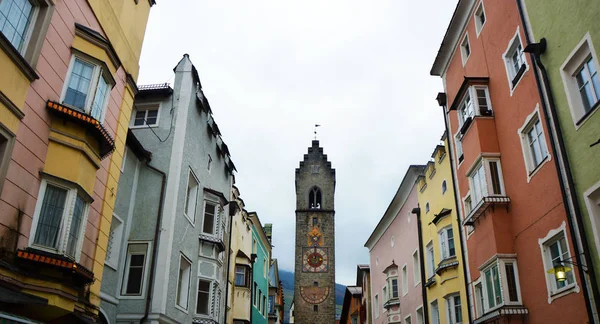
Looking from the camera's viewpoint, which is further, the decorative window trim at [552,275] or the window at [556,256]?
the window at [556,256]

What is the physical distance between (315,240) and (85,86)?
56655 millimetres

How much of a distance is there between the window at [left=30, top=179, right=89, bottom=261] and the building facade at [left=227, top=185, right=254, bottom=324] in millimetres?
16762

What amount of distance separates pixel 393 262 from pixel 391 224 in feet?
11.4

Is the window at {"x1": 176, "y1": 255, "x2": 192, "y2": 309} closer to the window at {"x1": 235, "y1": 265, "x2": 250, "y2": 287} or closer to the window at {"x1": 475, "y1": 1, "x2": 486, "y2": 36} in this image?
the window at {"x1": 235, "y1": 265, "x2": 250, "y2": 287}

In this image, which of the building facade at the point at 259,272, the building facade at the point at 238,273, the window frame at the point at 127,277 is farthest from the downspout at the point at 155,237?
→ the building facade at the point at 259,272

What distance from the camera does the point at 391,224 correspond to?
36531 millimetres

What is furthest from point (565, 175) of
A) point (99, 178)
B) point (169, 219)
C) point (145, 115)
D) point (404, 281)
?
point (404, 281)

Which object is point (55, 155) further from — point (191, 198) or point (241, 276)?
point (241, 276)

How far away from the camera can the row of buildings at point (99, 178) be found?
10.3 m

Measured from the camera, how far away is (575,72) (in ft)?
42.1

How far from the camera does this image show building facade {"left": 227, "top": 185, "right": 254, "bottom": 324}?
30188 mm

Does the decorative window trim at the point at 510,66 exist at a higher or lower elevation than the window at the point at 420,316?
higher

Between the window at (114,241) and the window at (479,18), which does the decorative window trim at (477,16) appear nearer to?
the window at (479,18)

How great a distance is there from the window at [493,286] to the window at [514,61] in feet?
20.4
